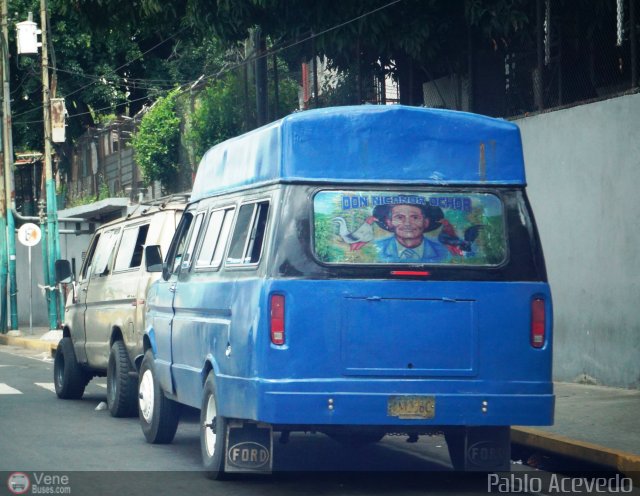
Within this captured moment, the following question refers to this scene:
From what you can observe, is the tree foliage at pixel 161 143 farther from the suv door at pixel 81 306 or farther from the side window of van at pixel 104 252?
the side window of van at pixel 104 252

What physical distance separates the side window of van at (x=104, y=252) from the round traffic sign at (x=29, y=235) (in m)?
15.8

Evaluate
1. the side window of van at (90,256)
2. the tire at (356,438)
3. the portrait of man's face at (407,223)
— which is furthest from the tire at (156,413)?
the side window of van at (90,256)

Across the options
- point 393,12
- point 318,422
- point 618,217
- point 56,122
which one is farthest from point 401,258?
point 56,122

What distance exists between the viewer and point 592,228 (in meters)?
15.0

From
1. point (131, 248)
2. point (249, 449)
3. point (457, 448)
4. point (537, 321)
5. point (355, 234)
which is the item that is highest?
point (355, 234)

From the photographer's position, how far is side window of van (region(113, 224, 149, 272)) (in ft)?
46.6

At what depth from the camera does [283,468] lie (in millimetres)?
10258

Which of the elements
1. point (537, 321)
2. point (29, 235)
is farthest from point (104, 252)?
point (29, 235)

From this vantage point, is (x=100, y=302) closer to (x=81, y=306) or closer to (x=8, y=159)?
(x=81, y=306)

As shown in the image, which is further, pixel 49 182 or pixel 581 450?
pixel 49 182

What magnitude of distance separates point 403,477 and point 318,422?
162cm

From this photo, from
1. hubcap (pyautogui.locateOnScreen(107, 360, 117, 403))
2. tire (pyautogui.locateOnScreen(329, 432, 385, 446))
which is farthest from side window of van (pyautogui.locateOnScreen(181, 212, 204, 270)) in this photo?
hubcap (pyautogui.locateOnScreen(107, 360, 117, 403))

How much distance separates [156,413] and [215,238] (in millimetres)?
2120

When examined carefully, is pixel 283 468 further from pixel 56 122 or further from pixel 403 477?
pixel 56 122
